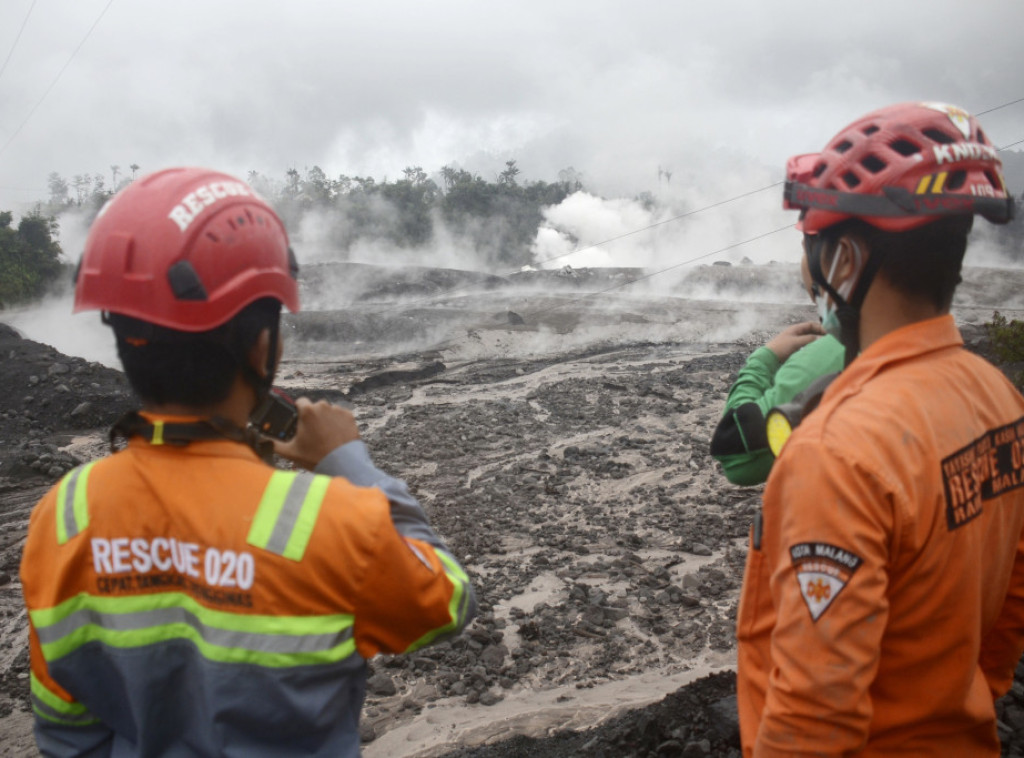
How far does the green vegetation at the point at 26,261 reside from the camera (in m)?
29.0

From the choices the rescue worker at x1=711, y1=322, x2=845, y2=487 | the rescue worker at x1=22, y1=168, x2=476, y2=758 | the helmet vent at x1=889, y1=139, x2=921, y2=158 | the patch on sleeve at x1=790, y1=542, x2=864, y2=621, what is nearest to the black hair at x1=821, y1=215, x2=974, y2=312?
the helmet vent at x1=889, y1=139, x2=921, y2=158

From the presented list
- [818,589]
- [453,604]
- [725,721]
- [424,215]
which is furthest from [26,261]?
[818,589]

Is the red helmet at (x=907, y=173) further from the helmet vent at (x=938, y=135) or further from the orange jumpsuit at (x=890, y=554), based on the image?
the orange jumpsuit at (x=890, y=554)

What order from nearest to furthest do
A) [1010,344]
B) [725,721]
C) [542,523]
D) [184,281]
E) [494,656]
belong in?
[184,281], [725,721], [494,656], [542,523], [1010,344]

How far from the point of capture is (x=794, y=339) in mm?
2371

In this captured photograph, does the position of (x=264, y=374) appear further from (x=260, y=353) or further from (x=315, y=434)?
(x=315, y=434)

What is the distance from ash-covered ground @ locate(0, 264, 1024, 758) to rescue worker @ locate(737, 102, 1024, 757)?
193 cm

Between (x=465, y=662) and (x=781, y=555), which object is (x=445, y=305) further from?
(x=781, y=555)

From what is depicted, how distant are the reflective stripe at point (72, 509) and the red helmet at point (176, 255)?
12.0 inches

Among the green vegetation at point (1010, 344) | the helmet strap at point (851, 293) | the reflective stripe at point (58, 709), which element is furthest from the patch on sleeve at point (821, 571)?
the green vegetation at point (1010, 344)

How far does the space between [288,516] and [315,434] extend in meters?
0.25

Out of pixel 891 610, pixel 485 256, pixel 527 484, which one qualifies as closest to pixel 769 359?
pixel 891 610

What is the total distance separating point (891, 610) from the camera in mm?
1329

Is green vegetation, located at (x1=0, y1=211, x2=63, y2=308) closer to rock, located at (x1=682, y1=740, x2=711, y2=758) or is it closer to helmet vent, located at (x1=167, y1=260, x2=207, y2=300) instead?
rock, located at (x1=682, y1=740, x2=711, y2=758)
